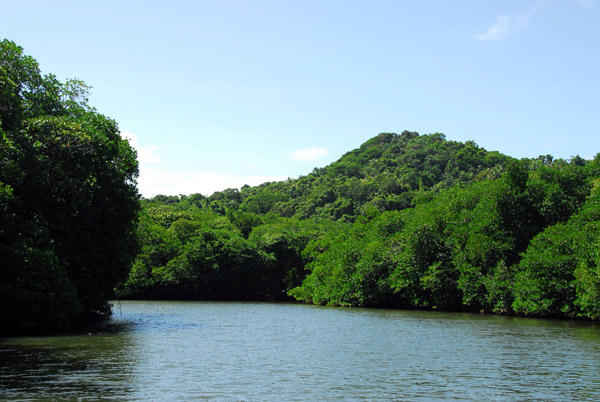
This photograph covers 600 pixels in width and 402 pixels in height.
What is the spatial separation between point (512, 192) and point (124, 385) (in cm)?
3902

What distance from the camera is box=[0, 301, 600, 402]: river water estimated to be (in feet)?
49.9

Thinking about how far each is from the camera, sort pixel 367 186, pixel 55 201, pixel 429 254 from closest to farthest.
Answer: pixel 55 201, pixel 429 254, pixel 367 186

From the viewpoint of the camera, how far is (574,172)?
155 feet

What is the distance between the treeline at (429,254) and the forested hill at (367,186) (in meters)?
41.8

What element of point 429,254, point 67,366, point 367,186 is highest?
point 367,186

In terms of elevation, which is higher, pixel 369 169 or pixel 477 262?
pixel 369 169

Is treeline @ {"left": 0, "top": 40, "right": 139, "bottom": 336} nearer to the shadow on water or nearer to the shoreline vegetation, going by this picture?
the shoreline vegetation

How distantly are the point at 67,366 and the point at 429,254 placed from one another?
38.5 meters

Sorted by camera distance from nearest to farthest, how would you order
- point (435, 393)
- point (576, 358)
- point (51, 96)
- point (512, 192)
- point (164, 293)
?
point (435, 393) → point (576, 358) → point (51, 96) → point (512, 192) → point (164, 293)

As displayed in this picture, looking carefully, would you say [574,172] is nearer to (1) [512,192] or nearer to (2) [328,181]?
(1) [512,192]

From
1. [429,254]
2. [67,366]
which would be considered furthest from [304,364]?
[429,254]

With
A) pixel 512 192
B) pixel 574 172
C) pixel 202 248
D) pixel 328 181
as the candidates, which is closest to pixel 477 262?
pixel 512 192

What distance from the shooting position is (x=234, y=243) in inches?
3115

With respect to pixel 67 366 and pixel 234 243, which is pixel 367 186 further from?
pixel 67 366
